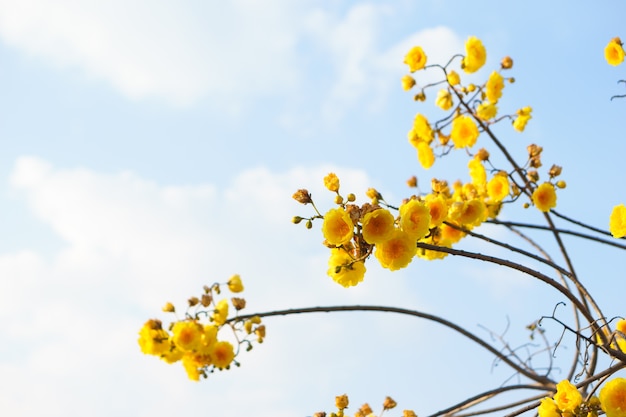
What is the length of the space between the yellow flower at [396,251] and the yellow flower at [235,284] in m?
0.89

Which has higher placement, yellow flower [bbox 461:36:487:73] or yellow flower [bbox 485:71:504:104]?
yellow flower [bbox 461:36:487:73]

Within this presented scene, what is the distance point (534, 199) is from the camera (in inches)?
114

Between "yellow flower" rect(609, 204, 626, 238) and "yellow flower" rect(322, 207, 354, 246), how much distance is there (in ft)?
3.32

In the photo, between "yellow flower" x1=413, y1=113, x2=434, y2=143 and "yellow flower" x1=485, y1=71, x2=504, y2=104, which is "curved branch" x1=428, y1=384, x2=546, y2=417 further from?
"yellow flower" x1=485, y1=71, x2=504, y2=104

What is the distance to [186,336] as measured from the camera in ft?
7.69

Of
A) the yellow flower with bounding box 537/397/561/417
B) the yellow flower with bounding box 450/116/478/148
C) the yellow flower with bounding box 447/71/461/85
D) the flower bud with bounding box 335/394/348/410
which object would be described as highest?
the yellow flower with bounding box 447/71/461/85

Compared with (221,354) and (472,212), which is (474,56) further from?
(221,354)

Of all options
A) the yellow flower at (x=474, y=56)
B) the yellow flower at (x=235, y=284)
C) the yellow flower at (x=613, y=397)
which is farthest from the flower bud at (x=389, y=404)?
the yellow flower at (x=474, y=56)

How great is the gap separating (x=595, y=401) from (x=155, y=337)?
1451 millimetres

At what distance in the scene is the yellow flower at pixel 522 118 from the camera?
10.7 feet

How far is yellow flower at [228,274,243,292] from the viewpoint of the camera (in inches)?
98.7

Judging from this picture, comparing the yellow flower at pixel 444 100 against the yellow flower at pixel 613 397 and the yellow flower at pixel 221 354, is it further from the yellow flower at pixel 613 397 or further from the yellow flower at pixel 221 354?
the yellow flower at pixel 613 397

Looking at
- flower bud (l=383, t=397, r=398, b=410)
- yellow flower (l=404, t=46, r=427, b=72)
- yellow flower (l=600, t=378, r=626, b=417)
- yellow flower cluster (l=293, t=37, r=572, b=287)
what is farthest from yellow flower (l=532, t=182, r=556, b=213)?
yellow flower (l=600, t=378, r=626, b=417)

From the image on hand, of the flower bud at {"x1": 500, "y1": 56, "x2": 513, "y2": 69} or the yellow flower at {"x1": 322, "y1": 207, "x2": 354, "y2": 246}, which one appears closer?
the yellow flower at {"x1": 322, "y1": 207, "x2": 354, "y2": 246}
